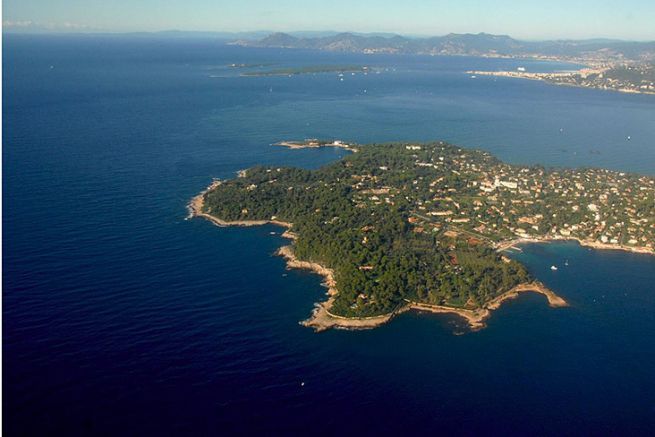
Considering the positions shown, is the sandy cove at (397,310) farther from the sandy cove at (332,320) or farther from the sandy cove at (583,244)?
the sandy cove at (583,244)

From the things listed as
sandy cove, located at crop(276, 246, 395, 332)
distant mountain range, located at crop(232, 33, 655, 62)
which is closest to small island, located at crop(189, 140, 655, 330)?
sandy cove, located at crop(276, 246, 395, 332)

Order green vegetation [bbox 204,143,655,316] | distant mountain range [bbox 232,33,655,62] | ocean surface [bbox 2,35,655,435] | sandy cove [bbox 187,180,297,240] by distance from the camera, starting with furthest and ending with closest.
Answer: distant mountain range [bbox 232,33,655,62], sandy cove [bbox 187,180,297,240], green vegetation [bbox 204,143,655,316], ocean surface [bbox 2,35,655,435]

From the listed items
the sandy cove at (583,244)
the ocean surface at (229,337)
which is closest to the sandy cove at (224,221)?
the ocean surface at (229,337)

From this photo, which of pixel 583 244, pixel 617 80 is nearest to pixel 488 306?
pixel 583 244

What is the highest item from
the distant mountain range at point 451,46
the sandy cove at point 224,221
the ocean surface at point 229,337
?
the distant mountain range at point 451,46

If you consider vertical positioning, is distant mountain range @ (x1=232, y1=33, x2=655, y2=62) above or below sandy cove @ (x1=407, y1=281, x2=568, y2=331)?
above

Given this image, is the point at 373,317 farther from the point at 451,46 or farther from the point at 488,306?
the point at 451,46

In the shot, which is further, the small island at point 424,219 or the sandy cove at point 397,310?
the small island at point 424,219

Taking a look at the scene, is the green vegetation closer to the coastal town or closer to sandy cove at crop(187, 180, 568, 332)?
sandy cove at crop(187, 180, 568, 332)
